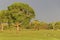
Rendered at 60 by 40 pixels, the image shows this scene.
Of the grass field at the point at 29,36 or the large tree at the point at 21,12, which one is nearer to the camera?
the grass field at the point at 29,36

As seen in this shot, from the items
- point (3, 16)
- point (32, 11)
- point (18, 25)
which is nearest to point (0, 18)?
point (3, 16)

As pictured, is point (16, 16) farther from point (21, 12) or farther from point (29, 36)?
point (29, 36)

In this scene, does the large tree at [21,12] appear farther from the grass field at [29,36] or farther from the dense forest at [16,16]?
the grass field at [29,36]

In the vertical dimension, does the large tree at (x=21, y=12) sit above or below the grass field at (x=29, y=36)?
above

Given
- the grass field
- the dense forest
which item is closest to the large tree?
the dense forest

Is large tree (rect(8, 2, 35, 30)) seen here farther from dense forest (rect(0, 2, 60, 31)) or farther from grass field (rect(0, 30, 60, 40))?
grass field (rect(0, 30, 60, 40))

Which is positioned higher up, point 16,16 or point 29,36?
point 16,16

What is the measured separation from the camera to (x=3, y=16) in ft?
243

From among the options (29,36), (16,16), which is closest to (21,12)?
(16,16)

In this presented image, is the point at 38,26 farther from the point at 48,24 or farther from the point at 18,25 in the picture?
the point at 18,25

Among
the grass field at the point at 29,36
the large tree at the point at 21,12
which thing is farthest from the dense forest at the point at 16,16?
the grass field at the point at 29,36

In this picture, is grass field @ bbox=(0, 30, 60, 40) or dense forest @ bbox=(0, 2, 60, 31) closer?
grass field @ bbox=(0, 30, 60, 40)

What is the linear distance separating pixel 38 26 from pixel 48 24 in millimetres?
8738

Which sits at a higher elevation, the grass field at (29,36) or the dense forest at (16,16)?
the dense forest at (16,16)
